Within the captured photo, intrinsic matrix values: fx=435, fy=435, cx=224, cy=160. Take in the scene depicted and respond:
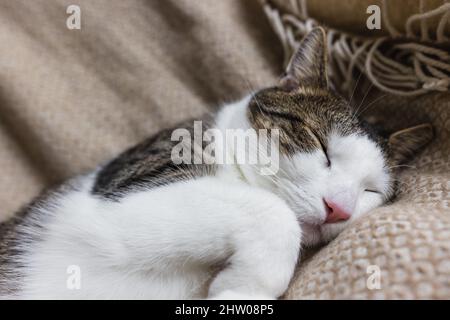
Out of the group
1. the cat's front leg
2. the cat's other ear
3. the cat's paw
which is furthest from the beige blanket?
the cat's paw

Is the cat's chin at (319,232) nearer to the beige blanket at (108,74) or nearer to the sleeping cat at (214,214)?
the sleeping cat at (214,214)

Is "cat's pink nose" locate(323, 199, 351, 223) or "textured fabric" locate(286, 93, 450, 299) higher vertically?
"cat's pink nose" locate(323, 199, 351, 223)

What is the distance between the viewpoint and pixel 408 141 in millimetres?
1058

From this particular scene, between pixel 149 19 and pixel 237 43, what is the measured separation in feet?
0.94

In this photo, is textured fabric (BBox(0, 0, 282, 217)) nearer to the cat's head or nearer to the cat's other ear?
the cat's head

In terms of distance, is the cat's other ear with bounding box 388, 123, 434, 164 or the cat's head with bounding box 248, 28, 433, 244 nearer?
the cat's head with bounding box 248, 28, 433, 244

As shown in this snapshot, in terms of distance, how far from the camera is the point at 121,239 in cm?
80

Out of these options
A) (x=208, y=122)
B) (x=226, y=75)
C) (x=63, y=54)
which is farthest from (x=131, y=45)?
(x=208, y=122)

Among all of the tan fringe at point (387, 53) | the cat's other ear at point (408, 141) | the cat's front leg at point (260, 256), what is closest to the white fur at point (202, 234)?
the cat's front leg at point (260, 256)

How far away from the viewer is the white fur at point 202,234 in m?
0.73

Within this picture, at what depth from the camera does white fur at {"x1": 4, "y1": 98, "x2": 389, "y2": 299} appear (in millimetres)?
731

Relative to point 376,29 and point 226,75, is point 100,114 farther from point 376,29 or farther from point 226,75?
point 376,29

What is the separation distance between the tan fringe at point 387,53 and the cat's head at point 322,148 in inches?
5.5

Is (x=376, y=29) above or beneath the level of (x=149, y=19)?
beneath
